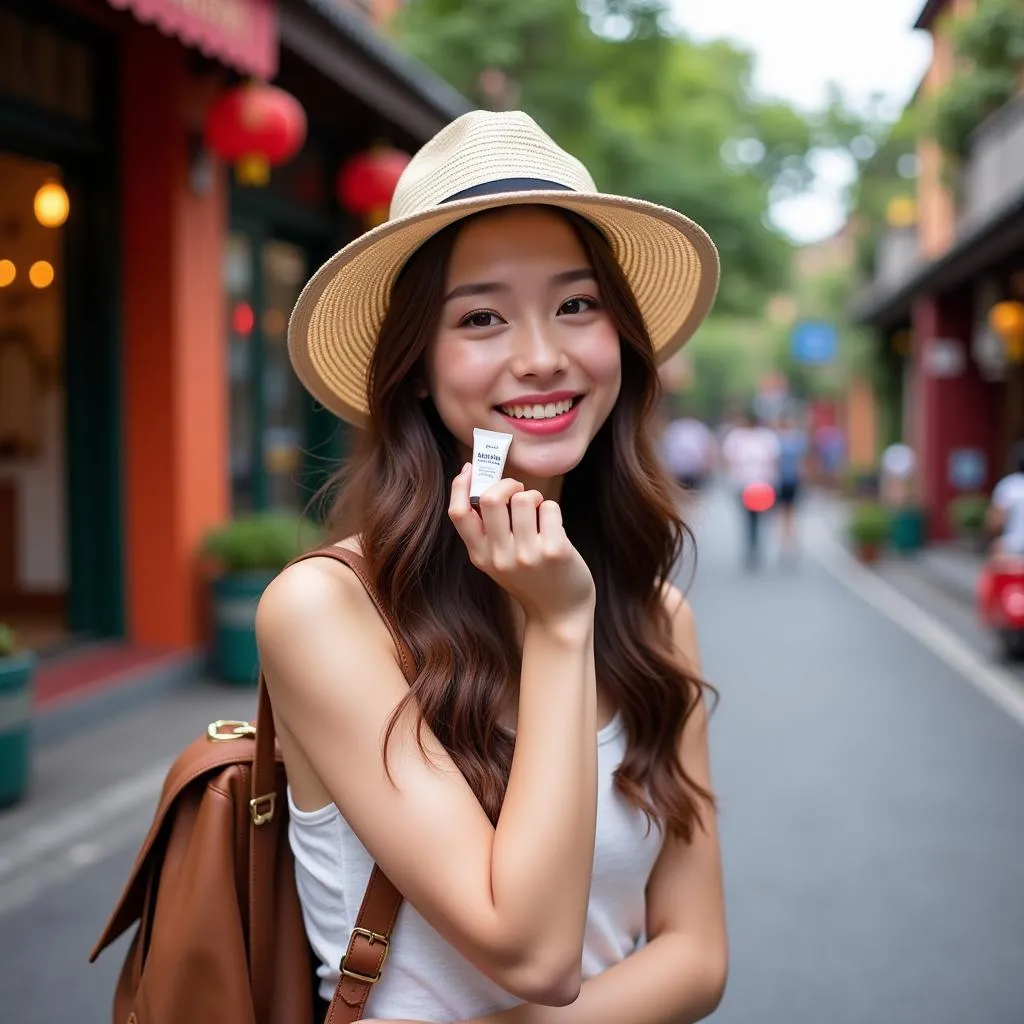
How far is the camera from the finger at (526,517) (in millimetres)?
1476

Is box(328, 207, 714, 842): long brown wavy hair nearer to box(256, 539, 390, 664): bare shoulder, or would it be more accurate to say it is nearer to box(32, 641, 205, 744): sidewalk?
box(256, 539, 390, 664): bare shoulder

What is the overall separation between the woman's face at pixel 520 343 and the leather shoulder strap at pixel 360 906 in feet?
0.86

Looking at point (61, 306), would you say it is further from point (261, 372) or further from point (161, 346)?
point (261, 372)

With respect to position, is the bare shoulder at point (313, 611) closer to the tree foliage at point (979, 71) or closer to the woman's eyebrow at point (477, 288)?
the woman's eyebrow at point (477, 288)

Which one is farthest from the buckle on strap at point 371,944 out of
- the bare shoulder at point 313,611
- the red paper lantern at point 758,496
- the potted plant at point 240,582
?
the red paper lantern at point 758,496

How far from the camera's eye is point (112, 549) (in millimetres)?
8039

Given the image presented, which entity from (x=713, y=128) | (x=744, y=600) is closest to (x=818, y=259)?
(x=713, y=128)

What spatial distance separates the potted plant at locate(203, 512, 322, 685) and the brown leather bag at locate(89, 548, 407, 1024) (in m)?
6.12

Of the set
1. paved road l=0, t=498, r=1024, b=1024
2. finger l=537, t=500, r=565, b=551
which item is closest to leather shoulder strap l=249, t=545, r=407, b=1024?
finger l=537, t=500, r=565, b=551

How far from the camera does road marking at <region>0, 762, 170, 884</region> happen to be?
486 centimetres

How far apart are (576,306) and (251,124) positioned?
6.35m

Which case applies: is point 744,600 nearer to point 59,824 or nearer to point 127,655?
point 127,655

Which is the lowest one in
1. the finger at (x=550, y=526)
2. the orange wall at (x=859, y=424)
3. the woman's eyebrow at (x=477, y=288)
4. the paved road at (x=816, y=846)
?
the paved road at (x=816, y=846)

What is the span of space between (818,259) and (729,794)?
77853mm
